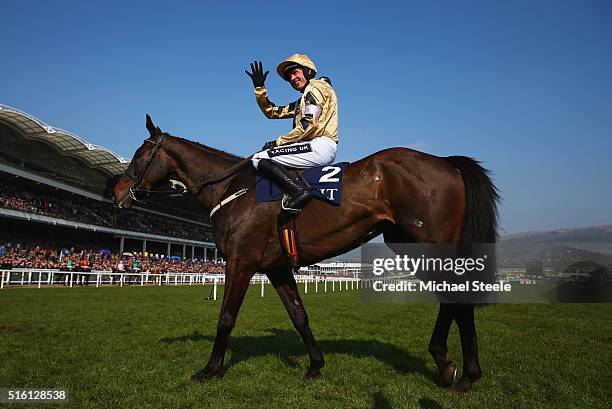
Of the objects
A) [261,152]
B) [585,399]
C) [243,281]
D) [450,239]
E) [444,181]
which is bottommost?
[585,399]

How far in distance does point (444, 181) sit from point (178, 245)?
61.7 meters

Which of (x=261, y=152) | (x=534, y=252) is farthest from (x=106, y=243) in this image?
(x=261, y=152)

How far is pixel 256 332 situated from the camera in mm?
7926

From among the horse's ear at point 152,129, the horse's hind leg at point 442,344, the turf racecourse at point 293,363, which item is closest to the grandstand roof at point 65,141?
the turf racecourse at point 293,363

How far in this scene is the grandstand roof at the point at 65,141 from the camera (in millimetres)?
32219

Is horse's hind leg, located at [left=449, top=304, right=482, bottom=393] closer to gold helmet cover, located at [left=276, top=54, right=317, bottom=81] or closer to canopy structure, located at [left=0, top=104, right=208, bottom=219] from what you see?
gold helmet cover, located at [left=276, top=54, right=317, bottom=81]

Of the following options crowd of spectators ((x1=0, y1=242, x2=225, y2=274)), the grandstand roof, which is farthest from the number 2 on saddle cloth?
the grandstand roof

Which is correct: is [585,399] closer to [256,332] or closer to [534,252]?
[256,332]

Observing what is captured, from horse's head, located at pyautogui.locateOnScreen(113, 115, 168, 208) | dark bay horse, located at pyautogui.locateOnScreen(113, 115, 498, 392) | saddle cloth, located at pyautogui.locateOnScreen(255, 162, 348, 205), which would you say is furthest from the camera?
horse's head, located at pyautogui.locateOnScreen(113, 115, 168, 208)

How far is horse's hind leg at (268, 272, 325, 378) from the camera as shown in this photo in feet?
Answer: 16.3

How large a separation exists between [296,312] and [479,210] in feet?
7.78

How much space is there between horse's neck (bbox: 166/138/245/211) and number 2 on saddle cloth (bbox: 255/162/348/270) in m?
0.81

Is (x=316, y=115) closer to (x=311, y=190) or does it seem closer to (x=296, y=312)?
(x=311, y=190)

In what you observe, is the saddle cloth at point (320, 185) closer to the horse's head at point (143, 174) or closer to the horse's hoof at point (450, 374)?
the horse's head at point (143, 174)
